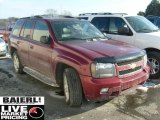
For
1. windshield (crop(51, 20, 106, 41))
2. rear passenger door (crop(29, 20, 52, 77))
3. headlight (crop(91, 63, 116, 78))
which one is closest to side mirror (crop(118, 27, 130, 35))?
windshield (crop(51, 20, 106, 41))

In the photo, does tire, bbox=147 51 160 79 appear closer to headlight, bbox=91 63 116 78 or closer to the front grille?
the front grille

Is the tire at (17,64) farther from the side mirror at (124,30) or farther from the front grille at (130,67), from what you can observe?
the front grille at (130,67)

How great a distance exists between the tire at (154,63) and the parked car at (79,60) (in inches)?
70.7

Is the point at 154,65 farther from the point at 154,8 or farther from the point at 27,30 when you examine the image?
the point at 154,8

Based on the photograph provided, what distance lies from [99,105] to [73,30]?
1821 mm

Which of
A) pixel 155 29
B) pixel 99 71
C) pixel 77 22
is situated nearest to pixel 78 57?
pixel 99 71

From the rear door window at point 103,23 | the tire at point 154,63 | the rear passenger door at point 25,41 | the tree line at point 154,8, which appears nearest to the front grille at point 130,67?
the tire at point 154,63

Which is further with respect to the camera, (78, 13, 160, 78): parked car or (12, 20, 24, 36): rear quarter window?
(12, 20, 24, 36): rear quarter window

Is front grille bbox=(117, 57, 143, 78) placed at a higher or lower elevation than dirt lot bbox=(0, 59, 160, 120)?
higher

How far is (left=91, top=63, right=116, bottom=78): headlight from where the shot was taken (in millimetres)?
5125

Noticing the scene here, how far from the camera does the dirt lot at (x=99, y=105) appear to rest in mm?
5359

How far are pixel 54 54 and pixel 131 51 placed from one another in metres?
1.56

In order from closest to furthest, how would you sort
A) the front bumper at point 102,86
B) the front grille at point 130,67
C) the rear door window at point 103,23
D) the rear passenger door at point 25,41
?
the front bumper at point 102,86, the front grille at point 130,67, the rear passenger door at point 25,41, the rear door window at point 103,23

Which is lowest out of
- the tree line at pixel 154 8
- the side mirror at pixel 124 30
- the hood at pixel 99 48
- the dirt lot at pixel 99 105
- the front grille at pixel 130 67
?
the dirt lot at pixel 99 105
